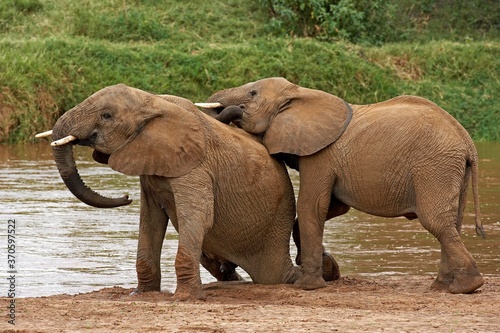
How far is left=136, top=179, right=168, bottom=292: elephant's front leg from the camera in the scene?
8422 mm

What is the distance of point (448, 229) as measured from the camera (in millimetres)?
8359

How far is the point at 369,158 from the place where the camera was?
859 centimetres

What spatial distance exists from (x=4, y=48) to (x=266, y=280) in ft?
43.6

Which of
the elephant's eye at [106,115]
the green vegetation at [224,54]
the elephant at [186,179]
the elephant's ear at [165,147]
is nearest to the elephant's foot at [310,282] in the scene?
the elephant at [186,179]

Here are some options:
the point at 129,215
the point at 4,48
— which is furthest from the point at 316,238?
the point at 4,48

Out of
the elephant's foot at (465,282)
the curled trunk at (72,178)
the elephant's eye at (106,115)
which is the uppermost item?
the elephant's eye at (106,115)

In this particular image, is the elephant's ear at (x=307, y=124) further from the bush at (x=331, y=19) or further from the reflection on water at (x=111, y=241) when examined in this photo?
the bush at (x=331, y=19)

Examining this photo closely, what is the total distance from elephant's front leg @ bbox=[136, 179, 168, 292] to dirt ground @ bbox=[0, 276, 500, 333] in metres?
0.19

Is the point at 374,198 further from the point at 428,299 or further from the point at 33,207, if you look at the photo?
the point at 33,207

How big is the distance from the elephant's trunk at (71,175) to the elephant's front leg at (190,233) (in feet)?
1.47

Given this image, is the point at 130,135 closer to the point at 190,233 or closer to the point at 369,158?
the point at 190,233

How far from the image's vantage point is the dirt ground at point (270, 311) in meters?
6.48

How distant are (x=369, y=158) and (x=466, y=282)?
3.54 feet

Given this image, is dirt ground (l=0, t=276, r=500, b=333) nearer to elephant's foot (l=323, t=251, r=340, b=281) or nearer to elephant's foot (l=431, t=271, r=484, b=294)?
elephant's foot (l=431, t=271, r=484, b=294)
